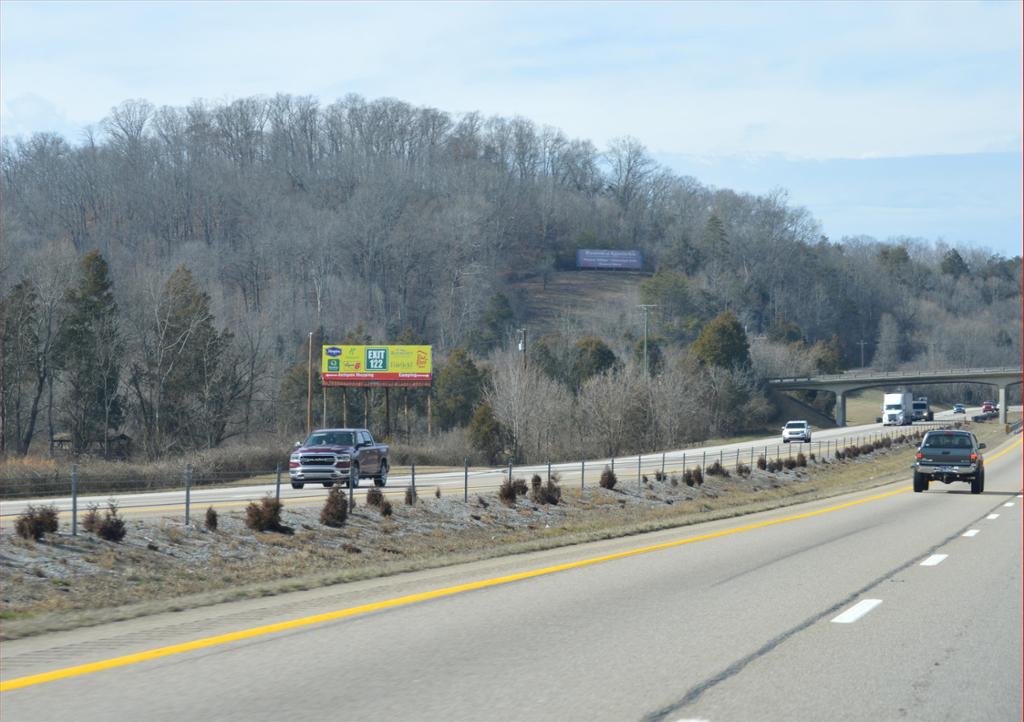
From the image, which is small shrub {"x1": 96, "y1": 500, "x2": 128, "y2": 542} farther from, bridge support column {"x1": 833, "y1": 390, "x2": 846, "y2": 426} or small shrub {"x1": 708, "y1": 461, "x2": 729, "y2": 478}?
bridge support column {"x1": 833, "y1": 390, "x2": 846, "y2": 426}

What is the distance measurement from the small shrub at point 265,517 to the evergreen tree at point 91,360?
192 feet

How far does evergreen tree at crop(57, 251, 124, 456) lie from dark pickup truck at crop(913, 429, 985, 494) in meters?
54.0

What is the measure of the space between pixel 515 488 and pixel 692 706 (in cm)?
2368

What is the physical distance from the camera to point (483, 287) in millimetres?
150125

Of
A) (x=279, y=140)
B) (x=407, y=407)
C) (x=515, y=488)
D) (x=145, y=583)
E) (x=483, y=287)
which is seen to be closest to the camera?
(x=145, y=583)

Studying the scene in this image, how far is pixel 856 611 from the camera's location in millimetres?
12430

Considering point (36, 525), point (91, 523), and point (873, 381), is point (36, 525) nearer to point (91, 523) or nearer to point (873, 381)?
point (91, 523)

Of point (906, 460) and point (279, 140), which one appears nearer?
point (906, 460)

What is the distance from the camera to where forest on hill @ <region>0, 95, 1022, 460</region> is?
3238 inches

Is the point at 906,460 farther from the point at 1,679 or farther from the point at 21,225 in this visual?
the point at 21,225

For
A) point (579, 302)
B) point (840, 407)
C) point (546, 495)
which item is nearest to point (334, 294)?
point (579, 302)

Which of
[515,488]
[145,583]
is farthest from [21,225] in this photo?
[145,583]

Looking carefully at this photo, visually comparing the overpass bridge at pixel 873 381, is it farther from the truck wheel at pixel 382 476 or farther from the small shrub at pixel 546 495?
the small shrub at pixel 546 495

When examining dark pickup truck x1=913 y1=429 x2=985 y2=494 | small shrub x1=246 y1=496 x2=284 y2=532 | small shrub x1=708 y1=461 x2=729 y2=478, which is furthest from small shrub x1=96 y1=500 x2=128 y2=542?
small shrub x1=708 y1=461 x2=729 y2=478
